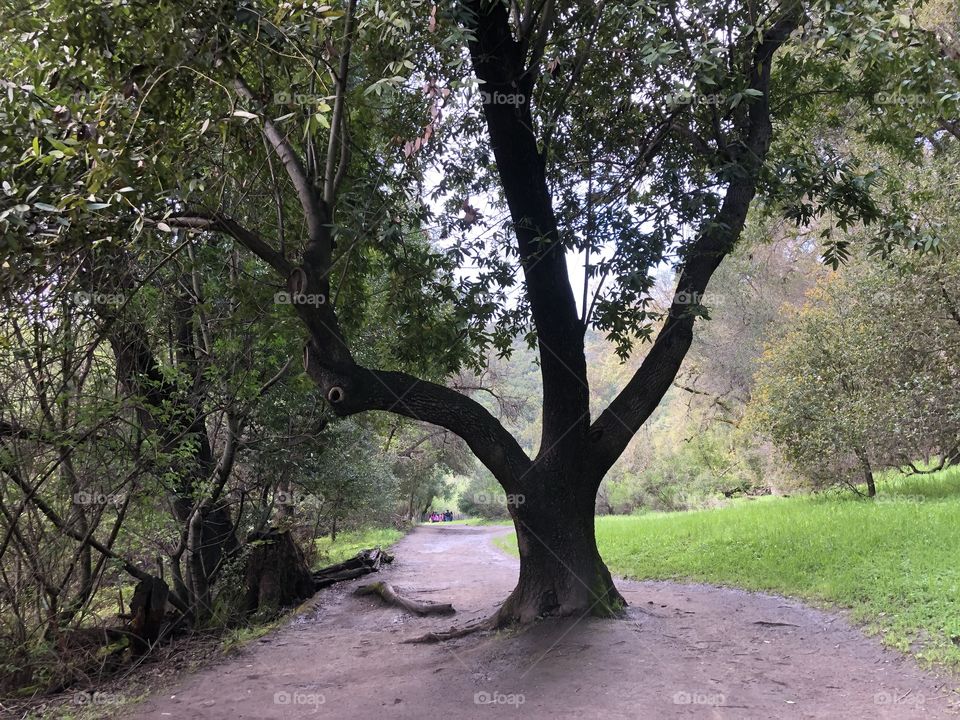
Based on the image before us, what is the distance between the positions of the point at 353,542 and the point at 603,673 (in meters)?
19.7

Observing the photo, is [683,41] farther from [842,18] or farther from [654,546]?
[654,546]

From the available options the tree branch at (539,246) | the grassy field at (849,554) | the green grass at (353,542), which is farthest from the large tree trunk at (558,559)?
the green grass at (353,542)

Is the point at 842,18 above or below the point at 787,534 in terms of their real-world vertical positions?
above

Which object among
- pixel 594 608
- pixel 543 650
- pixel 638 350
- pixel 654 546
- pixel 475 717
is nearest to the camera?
pixel 475 717

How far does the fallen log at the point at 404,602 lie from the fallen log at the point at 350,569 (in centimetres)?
104

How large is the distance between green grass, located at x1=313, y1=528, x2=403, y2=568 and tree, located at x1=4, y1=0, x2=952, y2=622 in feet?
37.0

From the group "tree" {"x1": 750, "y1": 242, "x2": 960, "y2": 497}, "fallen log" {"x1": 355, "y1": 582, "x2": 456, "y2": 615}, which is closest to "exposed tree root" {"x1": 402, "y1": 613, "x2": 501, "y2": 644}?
"fallen log" {"x1": 355, "y1": 582, "x2": 456, "y2": 615}

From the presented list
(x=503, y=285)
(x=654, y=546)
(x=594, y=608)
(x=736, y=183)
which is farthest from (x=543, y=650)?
(x=654, y=546)

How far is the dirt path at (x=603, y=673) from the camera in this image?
5121mm

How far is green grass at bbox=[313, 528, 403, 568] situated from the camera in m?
19.5

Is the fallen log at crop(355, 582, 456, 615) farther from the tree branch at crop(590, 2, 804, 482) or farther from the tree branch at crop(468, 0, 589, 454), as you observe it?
the tree branch at crop(590, 2, 804, 482)

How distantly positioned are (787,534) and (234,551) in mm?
9367

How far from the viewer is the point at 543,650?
659 cm

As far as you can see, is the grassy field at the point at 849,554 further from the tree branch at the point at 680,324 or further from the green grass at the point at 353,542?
the green grass at the point at 353,542
